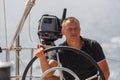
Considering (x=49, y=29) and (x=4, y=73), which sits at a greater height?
(x=4, y=73)

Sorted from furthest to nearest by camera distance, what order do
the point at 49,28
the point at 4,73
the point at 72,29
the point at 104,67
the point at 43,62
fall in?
the point at 49,28
the point at 104,67
the point at 72,29
the point at 43,62
the point at 4,73

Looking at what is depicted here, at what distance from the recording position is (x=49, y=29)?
425cm

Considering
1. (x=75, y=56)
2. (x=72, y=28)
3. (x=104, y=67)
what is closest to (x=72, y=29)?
(x=72, y=28)

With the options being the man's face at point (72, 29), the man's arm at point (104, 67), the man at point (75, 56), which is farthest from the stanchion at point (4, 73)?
the man's arm at point (104, 67)

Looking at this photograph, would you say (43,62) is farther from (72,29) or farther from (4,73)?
(4,73)

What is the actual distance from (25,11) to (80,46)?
118 inches

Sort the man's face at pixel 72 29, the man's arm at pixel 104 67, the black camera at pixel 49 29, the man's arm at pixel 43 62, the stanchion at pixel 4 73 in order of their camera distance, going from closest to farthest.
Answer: the stanchion at pixel 4 73
the man's arm at pixel 43 62
the man's face at pixel 72 29
the man's arm at pixel 104 67
the black camera at pixel 49 29

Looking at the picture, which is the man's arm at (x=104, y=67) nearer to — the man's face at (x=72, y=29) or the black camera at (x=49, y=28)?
the man's face at (x=72, y=29)

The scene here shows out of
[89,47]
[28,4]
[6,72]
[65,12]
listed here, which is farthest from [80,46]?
[28,4]

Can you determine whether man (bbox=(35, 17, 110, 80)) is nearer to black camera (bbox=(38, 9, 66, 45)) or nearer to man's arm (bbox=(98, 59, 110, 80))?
man's arm (bbox=(98, 59, 110, 80))

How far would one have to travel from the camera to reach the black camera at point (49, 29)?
4.20 metres

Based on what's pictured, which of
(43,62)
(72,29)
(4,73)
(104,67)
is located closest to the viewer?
(4,73)

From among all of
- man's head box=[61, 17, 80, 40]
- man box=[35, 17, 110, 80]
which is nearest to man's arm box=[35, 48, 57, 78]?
man box=[35, 17, 110, 80]

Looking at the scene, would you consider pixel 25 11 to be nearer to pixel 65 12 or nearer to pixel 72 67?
pixel 65 12
